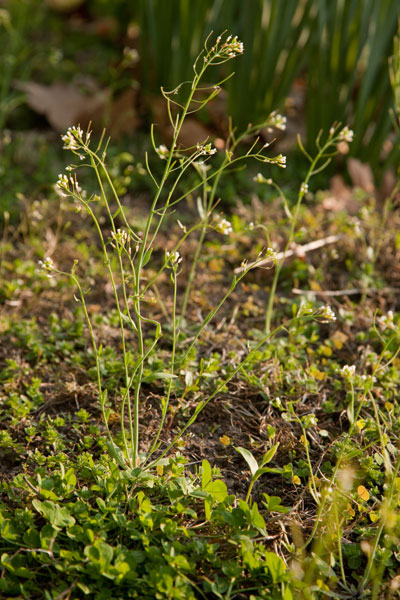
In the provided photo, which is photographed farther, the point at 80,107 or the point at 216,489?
the point at 80,107

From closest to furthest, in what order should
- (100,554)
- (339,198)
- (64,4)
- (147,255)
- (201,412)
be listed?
(100,554) → (147,255) → (201,412) → (339,198) → (64,4)

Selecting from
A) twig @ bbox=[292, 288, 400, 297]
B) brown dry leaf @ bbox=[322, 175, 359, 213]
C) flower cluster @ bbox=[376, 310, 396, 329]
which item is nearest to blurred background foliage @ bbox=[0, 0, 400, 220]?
brown dry leaf @ bbox=[322, 175, 359, 213]

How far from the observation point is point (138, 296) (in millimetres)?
1381

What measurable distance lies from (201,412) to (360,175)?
5.58 ft

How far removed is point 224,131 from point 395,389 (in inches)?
70.0

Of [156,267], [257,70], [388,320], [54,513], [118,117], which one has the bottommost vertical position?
[156,267]

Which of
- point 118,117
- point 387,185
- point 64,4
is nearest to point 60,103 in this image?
point 118,117

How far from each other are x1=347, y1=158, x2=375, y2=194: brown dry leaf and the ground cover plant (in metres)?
0.41

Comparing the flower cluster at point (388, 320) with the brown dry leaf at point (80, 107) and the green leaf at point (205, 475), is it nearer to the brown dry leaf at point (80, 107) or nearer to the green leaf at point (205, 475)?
the green leaf at point (205, 475)

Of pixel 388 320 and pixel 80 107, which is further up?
pixel 388 320

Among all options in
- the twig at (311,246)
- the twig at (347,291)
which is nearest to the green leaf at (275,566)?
the twig at (347,291)

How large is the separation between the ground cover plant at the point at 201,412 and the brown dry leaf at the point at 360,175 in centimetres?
41

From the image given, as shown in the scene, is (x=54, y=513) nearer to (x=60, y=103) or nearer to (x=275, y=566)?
(x=275, y=566)

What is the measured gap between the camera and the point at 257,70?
2975 millimetres
